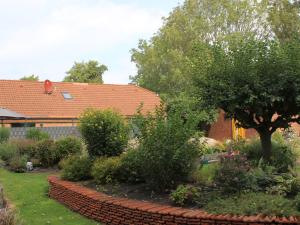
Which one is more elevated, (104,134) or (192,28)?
(192,28)

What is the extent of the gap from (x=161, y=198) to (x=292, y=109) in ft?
13.1

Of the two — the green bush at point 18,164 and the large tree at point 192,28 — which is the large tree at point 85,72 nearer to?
the large tree at point 192,28

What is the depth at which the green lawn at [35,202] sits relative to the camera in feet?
28.3

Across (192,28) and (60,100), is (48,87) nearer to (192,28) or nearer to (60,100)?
(60,100)

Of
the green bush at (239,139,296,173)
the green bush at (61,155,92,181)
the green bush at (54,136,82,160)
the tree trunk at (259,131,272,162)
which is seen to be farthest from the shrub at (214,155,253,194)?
the green bush at (54,136,82,160)

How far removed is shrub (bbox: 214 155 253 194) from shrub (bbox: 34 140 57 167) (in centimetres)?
950

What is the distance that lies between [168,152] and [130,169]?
1.63 metres

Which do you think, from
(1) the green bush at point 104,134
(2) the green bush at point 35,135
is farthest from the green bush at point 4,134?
(1) the green bush at point 104,134

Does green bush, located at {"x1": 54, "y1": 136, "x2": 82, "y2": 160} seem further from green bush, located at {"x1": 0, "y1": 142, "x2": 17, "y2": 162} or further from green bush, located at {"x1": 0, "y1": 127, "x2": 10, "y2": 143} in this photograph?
green bush, located at {"x1": 0, "y1": 127, "x2": 10, "y2": 143}

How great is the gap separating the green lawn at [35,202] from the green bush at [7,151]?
256 centimetres

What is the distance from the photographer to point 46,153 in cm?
1648

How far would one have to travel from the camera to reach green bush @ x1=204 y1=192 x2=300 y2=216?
637 cm

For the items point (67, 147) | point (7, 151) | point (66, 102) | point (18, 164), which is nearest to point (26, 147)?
point (7, 151)

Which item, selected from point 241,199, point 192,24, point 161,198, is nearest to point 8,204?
point 161,198
